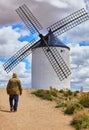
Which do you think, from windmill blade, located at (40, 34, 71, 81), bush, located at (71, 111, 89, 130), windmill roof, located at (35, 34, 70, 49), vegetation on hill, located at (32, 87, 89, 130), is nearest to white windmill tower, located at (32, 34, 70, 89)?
windmill roof, located at (35, 34, 70, 49)

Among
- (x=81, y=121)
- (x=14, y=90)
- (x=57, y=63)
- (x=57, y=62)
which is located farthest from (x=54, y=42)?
(x=81, y=121)

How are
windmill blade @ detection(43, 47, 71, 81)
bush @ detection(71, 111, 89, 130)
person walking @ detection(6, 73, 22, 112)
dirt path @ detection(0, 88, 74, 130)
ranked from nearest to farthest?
bush @ detection(71, 111, 89, 130), dirt path @ detection(0, 88, 74, 130), person walking @ detection(6, 73, 22, 112), windmill blade @ detection(43, 47, 71, 81)

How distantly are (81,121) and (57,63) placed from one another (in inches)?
860

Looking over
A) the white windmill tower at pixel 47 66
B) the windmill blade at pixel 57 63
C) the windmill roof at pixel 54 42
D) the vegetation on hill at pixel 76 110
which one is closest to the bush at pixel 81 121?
the vegetation on hill at pixel 76 110

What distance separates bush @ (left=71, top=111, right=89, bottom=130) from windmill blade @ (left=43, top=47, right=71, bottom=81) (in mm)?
20698

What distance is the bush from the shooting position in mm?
17031

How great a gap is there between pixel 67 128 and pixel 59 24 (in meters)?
26.0

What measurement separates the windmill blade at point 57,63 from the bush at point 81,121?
20.7 meters

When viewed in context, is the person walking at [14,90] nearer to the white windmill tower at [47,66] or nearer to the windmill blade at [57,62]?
the windmill blade at [57,62]

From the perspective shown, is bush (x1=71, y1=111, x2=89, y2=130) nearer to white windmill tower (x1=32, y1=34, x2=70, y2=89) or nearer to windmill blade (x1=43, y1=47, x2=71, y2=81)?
windmill blade (x1=43, y1=47, x2=71, y2=81)

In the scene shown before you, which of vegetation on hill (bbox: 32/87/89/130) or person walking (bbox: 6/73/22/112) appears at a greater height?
person walking (bbox: 6/73/22/112)

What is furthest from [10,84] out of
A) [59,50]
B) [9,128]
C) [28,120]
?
[59,50]

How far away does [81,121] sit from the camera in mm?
17859

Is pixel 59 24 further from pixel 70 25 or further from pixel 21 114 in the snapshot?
pixel 21 114
